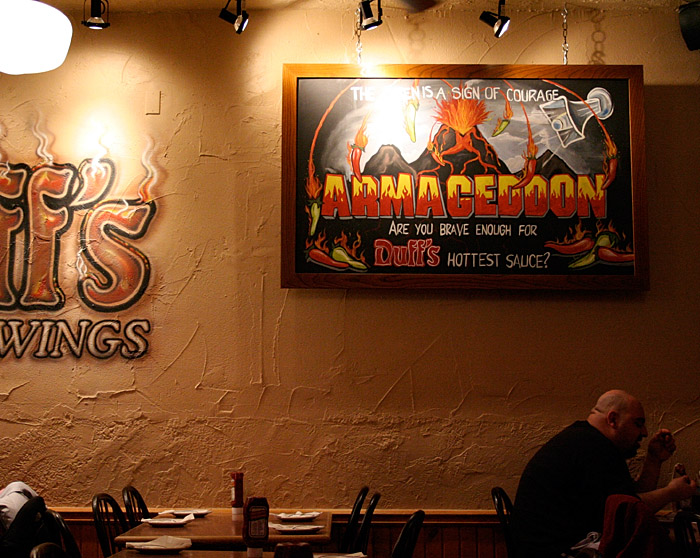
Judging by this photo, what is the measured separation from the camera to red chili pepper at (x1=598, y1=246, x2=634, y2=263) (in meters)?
4.14

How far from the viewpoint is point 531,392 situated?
4.13 m

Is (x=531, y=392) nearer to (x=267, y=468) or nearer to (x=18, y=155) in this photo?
(x=267, y=468)

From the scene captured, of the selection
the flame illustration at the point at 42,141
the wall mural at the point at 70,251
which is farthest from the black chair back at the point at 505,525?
the flame illustration at the point at 42,141

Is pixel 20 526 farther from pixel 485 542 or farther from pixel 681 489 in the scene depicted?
pixel 681 489

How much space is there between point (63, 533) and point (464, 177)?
266 centimetres

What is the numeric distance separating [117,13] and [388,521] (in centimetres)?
324

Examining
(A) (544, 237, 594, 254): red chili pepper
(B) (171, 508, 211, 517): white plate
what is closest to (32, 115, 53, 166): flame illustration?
(B) (171, 508, 211, 517): white plate

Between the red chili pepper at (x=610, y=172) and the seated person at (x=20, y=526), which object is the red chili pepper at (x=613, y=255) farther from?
the seated person at (x=20, y=526)

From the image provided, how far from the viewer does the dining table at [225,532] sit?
3.16 m

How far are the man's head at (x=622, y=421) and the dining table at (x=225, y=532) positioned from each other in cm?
136

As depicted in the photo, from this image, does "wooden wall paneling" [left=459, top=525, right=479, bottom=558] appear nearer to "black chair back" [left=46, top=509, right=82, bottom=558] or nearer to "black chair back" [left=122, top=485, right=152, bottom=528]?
"black chair back" [left=122, top=485, right=152, bottom=528]

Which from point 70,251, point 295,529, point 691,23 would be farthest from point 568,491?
point 70,251

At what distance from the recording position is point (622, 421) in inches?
138

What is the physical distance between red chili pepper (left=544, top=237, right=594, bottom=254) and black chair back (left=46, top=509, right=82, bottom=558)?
108 inches
